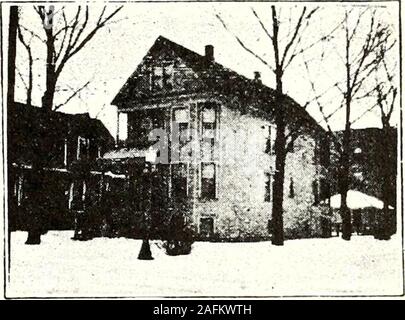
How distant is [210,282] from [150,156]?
4.72 ft

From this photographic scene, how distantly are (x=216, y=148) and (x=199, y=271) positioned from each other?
1.27 m

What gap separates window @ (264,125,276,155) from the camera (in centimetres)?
625

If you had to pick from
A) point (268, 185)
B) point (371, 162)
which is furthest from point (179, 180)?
point (371, 162)

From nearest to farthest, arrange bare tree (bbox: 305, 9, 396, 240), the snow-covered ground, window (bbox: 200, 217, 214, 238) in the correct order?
the snow-covered ground
bare tree (bbox: 305, 9, 396, 240)
window (bbox: 200, 217, 214, 238)

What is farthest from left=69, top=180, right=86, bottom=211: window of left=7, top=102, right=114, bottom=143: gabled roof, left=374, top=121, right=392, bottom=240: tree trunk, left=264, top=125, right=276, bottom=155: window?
left=374, top=121, right=392, bottom=240: tree trunk

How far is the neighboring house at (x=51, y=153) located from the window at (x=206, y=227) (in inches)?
47.9

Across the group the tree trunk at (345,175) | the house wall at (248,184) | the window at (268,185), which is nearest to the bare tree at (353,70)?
the tree trunk at (345,175)

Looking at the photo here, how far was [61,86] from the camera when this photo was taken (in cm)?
616

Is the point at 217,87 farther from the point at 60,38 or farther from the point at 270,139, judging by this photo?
the point at 60,38

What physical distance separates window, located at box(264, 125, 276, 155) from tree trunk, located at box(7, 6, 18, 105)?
8.64ft

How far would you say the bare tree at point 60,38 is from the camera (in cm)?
605

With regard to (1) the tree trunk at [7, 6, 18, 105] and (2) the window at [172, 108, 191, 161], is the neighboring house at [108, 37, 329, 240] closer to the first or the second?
(2) the window at [172, 108, 191, 161]

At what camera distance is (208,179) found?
6.04 metres

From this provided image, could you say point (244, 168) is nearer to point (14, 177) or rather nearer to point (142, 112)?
point (142, 112)
